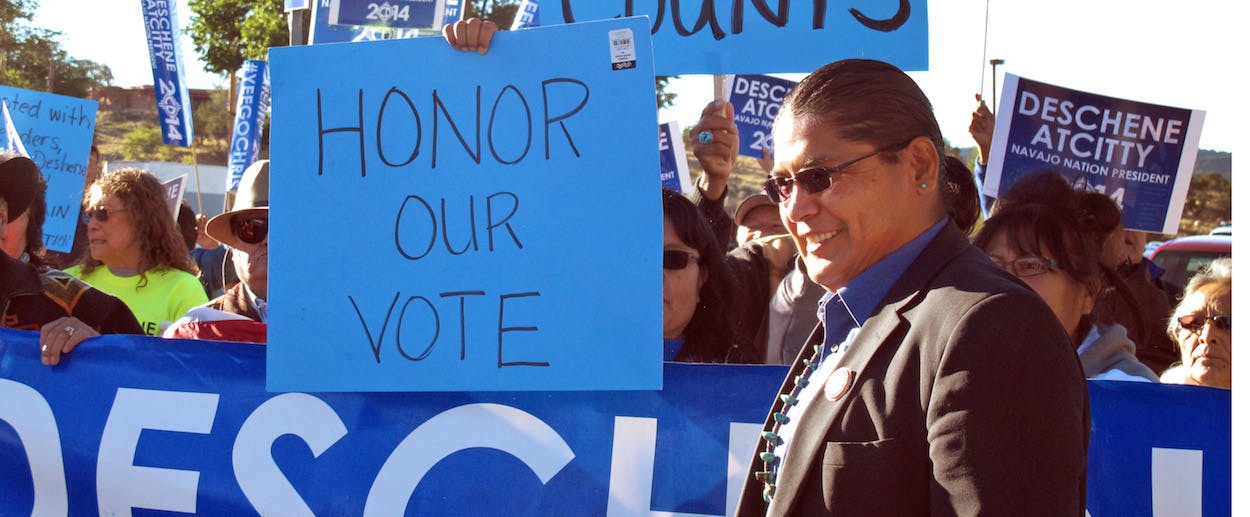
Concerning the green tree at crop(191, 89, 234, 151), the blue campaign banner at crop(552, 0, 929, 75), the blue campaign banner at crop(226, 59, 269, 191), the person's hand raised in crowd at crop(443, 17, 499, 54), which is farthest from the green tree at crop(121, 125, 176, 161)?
the person's hand raised in crowd at crop(443, 17, 499, 54)

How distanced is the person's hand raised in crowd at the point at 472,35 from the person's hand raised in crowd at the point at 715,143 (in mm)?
1397

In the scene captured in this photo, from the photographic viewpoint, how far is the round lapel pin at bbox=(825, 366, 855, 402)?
145cm

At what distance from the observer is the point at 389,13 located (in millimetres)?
3557

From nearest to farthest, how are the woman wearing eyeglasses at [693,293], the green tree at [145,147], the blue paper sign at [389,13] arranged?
the woman wearing eyeglasses at [693,293] → the blue paper sign at [389,13] → the green tree at [145,147]

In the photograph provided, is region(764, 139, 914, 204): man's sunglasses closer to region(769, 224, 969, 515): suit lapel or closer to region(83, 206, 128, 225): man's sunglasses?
region(769, 224, 969, 515): suit lapel

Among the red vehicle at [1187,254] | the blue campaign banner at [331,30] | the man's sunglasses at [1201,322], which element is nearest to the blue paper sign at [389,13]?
the blue campaign banner at [331,30]

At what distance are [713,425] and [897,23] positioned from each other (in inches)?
49.2

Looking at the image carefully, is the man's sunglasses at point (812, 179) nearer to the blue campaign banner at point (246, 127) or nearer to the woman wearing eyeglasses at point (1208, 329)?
the woman wearing eyeglasses at point (1208, 329)

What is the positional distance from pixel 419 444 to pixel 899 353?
1.50 m

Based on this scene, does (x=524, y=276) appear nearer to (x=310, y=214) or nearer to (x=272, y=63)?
(x=310, y=214)

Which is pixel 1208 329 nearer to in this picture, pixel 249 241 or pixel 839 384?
pixel 839 384

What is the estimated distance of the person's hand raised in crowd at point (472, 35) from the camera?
2.42 metres

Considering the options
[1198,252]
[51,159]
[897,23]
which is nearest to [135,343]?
[897,23]

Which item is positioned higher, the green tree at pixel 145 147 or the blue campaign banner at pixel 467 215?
the blue campaign banner at pixel 467 215
